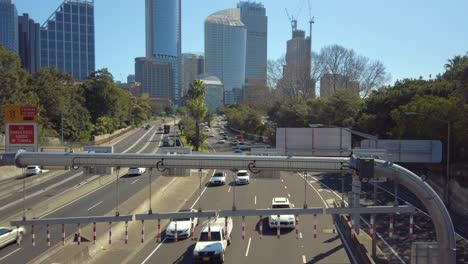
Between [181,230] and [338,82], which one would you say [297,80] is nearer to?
[338,82]

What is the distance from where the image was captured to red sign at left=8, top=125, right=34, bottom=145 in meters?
15.5

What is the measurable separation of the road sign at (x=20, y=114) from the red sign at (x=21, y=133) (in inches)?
9.5

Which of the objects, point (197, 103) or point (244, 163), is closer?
point (244, 163)

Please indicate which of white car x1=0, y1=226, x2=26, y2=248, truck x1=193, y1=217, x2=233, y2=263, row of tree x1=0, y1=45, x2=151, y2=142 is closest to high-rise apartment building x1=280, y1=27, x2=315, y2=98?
row of tree x1=0, y1=45, x2=151, y2=142

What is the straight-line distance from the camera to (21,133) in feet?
51.1

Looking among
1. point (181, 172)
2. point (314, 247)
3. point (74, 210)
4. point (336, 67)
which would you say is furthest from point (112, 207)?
point (336, 67)

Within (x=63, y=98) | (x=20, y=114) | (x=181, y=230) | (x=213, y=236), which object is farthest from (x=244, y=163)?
(x=63, y=98)

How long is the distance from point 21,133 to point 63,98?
61672mm

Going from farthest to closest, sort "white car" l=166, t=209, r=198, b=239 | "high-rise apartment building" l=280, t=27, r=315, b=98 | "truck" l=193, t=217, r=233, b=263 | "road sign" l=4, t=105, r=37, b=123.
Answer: "high-rise apartment building" l=280, t=27, r=315, b=98 → "white car" l=166, t=209, r=198, b=239 → "truck" l=193, t=217, r=233, b=263 → "road sign" l=4, t=105, r=37, b=123

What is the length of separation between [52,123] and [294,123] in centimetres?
4031

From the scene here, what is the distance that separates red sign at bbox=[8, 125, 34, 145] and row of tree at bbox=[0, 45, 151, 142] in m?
40.3

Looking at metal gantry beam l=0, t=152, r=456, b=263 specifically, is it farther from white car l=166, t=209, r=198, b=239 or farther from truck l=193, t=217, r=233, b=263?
white car l=166, t=209, r=198, b=239

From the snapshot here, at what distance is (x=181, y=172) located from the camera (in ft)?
49.3

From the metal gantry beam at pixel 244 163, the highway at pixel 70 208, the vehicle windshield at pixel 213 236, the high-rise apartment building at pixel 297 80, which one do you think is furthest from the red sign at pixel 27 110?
the high-rise apartment building at pixel 297 80
